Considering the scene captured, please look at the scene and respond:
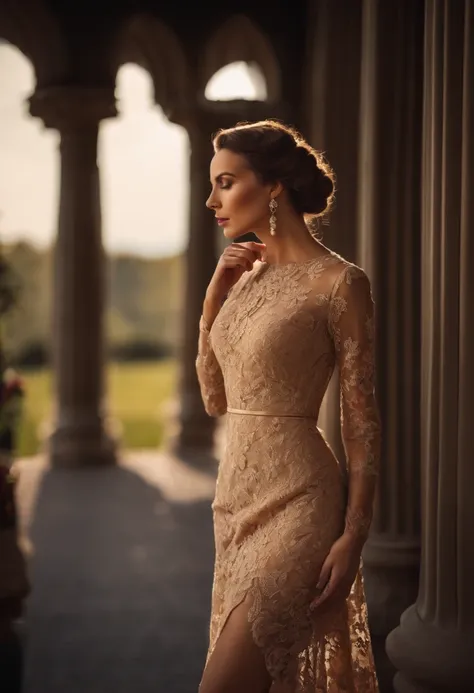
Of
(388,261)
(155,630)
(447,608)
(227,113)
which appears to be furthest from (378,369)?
(227,113)

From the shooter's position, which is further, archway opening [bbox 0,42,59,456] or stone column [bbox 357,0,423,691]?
archway opening [bbox 0,42,59,456]

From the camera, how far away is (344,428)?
2.77 meters

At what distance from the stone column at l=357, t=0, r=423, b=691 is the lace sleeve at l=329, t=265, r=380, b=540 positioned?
2.27 meters

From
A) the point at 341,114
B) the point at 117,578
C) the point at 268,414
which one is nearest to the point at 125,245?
the point at 117,578

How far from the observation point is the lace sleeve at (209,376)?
318cm

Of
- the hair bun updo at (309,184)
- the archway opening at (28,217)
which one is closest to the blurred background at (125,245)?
the archway opening at (28,217)

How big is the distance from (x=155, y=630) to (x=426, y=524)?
254 centimetres

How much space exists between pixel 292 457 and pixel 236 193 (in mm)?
778

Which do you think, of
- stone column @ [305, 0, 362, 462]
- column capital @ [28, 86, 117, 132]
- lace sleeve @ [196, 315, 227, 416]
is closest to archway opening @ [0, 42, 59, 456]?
column capital @ [28, 86, 117, 132]

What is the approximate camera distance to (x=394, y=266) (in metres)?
4.95

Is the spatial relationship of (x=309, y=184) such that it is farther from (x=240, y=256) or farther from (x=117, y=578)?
(x=117, y=578)

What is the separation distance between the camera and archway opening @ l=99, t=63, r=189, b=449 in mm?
22375

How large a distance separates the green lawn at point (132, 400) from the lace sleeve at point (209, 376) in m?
19.9

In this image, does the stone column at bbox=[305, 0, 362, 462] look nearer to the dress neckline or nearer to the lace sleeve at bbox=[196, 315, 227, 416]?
the lace sleeve at bbox=[196, 315, 227, 416]
